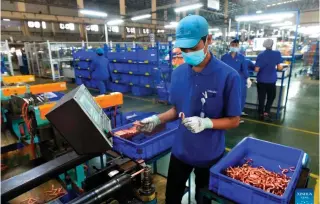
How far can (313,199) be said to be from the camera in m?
1.01

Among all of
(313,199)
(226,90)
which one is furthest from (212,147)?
(313,199)

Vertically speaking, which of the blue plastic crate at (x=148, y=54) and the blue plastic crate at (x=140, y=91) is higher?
→ the blue plastic crate at (x=148, y=54)

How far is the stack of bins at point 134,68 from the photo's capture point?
705cm

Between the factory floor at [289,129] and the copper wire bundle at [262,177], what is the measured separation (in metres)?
1.19

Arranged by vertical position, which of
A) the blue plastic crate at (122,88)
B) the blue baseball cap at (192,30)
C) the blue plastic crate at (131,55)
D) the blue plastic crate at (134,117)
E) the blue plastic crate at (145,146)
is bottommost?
the blue plastic crate at (122,88)

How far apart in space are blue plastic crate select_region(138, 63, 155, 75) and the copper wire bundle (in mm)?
5816

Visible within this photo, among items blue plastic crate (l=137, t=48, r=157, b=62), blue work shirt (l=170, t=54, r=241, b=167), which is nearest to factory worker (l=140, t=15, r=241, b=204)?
blue work shirt (l=170, t=54, r=241, b=167)

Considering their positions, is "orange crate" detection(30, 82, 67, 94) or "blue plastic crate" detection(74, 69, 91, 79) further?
"blue plastic crate" detection(74, 69, 91, 79)

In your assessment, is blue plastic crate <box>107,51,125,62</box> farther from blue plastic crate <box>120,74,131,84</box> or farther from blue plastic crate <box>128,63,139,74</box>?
blue plastic crate <box>120,74,131,84</box>

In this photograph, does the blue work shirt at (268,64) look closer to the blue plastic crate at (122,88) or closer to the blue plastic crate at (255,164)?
the blue plastic crate at (255,164)

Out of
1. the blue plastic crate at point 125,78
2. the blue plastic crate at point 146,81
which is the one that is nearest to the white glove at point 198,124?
the blue plastic crate at point 146,81

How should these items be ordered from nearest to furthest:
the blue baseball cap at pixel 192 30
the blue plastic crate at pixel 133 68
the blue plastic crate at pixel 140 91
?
1. the blue baseball cap at pixel 192 30
2. the blue plastic crate at pixel 133 68
3. the blue plastic crate at pixel 140 91

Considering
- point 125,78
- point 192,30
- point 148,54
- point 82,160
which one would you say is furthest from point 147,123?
point 125,78

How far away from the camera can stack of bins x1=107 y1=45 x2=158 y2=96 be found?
23.1 feet
